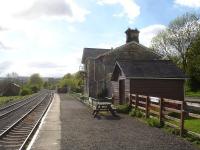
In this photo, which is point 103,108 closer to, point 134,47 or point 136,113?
point 136,113

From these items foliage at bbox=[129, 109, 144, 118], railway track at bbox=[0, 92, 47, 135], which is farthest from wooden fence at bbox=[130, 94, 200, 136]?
railway track at bbox=[0, 92, 47, 135]

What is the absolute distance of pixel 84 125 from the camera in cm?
1903

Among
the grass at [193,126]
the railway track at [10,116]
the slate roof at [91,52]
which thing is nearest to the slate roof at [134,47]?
the slate roof at [91,52]

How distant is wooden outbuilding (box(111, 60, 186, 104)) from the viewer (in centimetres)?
2900

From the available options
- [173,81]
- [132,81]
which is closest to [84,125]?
[132,81]

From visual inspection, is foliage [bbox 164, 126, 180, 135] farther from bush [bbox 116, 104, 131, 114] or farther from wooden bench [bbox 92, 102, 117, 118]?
bush [bbox 116, 104, 131, 114]

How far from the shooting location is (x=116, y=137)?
14992 mm

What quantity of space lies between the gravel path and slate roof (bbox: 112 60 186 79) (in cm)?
953

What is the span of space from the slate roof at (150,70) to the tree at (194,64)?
105 ft

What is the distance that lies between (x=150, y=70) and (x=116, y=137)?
600 inches

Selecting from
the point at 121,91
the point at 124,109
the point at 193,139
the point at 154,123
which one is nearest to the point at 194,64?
the point at 121,91

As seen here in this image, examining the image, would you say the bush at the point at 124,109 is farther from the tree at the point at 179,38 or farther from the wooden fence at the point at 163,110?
the tree at the point at 179,38

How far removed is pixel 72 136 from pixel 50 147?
8.24 ft

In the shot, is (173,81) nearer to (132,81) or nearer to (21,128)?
(132,81)
